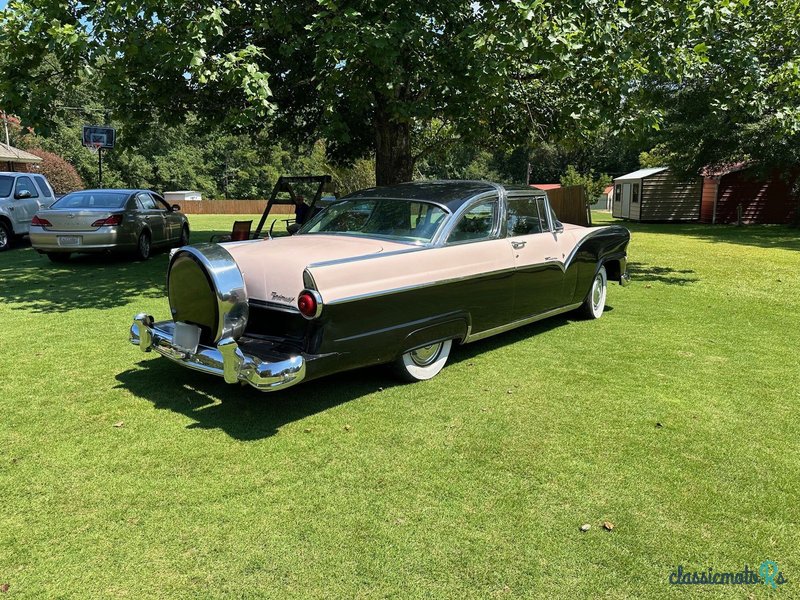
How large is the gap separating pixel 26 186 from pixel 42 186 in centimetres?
68

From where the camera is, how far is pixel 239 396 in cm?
469

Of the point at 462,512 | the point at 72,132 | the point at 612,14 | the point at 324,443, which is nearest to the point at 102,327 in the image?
the point at 324,443

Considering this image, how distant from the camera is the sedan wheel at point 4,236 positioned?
13.6 meters

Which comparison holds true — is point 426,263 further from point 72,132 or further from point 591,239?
point 72,132

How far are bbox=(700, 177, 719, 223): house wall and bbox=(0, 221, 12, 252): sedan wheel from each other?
28027mm

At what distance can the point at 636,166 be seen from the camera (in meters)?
64.5

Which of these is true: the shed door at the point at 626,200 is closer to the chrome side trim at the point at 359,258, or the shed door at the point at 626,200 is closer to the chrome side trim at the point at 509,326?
the chrome side trim at the point at 509,326

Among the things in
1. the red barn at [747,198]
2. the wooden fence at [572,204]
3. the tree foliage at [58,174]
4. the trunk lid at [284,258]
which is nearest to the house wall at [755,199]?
the red barn at [747,198]

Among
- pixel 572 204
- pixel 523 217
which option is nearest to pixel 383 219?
pixel 523 217

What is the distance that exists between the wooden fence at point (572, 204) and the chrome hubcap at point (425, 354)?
443 inches

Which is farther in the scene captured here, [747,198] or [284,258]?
[747,198]

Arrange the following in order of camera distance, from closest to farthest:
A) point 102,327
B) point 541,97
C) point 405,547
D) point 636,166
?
1. point 405,547
2. point 102,327
3. point 541,97
4. point 636,166

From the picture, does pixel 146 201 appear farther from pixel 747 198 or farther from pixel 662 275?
pixel 747 198

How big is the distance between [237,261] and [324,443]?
4.95ft
